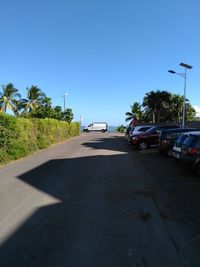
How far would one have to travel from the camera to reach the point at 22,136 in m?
21.4

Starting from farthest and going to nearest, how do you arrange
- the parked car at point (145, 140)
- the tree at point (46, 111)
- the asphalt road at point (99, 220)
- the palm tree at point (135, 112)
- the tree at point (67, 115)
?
the palm tree at point (135, 112)
the tree at point (67, 115)
the tree at point (46, 111)
the parked car at point (145, 140)
the asphalt road at point (99, 220)

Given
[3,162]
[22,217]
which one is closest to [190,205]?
[22,217]

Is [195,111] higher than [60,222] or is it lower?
higher

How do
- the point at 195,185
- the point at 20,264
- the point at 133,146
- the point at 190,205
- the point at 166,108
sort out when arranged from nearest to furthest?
the point at 20,264 → the point at 190,205 → the point at 195,185 → the point at 133,146 → the point at 166,108

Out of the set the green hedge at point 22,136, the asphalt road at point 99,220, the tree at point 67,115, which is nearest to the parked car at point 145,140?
the green hedge at point 22,136

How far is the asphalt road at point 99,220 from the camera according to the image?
18.0ft

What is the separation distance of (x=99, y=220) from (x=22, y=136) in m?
14.6

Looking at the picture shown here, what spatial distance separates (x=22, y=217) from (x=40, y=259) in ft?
8.04

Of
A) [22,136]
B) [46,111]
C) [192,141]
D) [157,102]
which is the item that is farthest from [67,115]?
[192,141]

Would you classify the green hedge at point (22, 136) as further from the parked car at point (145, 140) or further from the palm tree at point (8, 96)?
the palm tree at point (8, 96)

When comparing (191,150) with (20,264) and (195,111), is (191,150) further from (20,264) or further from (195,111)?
(195,111)

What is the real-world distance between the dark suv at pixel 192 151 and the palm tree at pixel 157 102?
51.9m

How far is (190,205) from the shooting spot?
890 cm

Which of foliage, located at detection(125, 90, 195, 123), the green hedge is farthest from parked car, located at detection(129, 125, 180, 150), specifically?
foliage, located at detection(125, 90, 195, 123)
